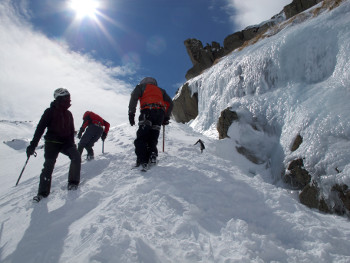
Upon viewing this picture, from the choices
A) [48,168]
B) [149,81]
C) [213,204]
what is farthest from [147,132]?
[213,204]

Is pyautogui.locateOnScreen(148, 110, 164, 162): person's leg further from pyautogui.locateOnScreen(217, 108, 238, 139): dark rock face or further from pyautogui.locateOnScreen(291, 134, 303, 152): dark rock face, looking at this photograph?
pyautogui.locateOnScreen(217, 108, 238, 139): dark rock face

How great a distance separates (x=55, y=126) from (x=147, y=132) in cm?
166

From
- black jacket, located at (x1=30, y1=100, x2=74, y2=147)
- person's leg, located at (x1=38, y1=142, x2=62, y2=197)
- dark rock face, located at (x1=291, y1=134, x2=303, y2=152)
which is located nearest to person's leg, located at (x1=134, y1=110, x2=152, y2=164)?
black jacket, located at (x1=30, y1=100, x2=74, y2=147)

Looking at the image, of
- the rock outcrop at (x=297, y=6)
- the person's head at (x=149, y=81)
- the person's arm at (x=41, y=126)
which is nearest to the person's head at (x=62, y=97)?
the person's arm at (x=41, y=126)

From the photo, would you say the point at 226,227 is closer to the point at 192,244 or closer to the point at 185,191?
the point at 192,244

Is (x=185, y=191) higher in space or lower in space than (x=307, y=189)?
higher

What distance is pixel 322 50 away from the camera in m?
6.79

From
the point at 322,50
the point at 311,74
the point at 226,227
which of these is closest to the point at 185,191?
the point at 226,227

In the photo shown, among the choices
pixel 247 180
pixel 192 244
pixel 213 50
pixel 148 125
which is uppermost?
pixel 213 50

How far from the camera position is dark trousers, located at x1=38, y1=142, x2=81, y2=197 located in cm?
378

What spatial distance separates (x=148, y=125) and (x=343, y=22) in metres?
6.24

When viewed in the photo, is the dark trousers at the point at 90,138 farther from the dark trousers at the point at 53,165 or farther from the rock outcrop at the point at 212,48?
the rock outcrop at the point at 212,48

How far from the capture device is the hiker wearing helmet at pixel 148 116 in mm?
4650

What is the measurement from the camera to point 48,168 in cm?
392
